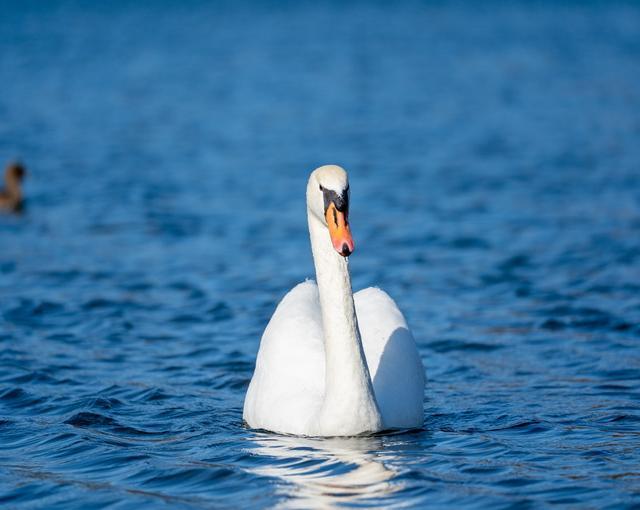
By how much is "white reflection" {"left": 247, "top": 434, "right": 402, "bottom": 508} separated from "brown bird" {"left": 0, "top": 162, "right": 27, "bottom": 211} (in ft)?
39.7

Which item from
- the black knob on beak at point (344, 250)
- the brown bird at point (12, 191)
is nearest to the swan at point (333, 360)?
the black knob on beak at point (344, 250)

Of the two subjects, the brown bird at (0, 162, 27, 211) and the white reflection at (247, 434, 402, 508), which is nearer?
the white reflection at (247, 434, 402, 508)

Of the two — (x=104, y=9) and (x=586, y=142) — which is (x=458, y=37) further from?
(x=104, y=9)

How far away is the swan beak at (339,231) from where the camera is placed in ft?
23.9

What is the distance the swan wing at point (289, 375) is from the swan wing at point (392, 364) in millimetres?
354

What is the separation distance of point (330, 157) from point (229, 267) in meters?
8.72

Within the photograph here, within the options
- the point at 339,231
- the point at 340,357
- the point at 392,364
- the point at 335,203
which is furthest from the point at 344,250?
the point at 392,364

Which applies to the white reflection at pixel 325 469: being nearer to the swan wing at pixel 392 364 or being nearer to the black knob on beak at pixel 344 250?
the swan wing at pixel 392 364

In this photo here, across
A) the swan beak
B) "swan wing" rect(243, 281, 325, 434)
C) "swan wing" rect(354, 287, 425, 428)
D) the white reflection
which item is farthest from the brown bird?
the swan beak

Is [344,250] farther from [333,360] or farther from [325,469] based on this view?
[325,469]

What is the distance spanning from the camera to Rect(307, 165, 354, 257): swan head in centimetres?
735

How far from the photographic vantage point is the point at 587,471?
23.8 ft

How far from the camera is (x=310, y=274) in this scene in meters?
14.1

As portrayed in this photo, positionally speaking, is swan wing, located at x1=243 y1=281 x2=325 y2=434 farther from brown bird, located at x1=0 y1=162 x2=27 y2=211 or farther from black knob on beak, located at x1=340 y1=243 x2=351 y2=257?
brown bird, located at x1=0 y1=162 x2=27 y2=211
